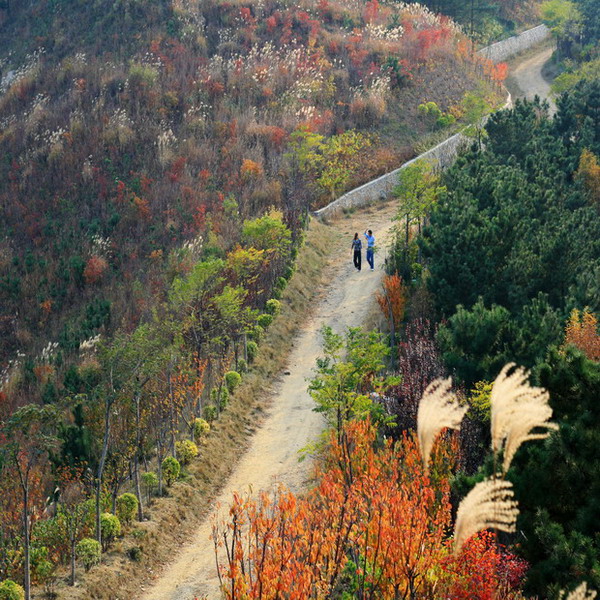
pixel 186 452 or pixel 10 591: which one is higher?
pixel 10 591

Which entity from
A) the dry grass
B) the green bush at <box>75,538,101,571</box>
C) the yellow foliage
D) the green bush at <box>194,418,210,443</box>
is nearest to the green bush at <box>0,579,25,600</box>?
A: the dry grass

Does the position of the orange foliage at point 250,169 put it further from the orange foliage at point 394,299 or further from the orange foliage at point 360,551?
the orange foliage at point 360,551

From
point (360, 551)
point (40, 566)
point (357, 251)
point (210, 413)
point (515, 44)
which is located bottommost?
point (210, 413)

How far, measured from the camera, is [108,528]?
15.1 m

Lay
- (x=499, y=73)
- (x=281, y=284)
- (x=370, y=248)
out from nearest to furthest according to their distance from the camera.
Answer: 1. (x=281, y=284)
2. (x=370, y=248)
3. (x=499, y=73)

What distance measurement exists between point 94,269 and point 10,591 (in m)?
18.3

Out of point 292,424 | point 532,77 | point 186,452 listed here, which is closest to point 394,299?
point 292,424

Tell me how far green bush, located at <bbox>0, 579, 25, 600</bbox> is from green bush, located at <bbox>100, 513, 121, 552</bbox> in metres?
2.10

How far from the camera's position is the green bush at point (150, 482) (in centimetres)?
1684

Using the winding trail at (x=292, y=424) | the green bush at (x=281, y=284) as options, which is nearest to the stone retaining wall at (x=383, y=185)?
the winding trail at (x=292, y=424)

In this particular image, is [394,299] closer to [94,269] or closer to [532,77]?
[94,269]

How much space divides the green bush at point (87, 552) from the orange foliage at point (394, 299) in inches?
447

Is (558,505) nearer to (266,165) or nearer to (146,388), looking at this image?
(146,388)

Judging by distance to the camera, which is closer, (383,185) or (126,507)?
Result: (126,507)
